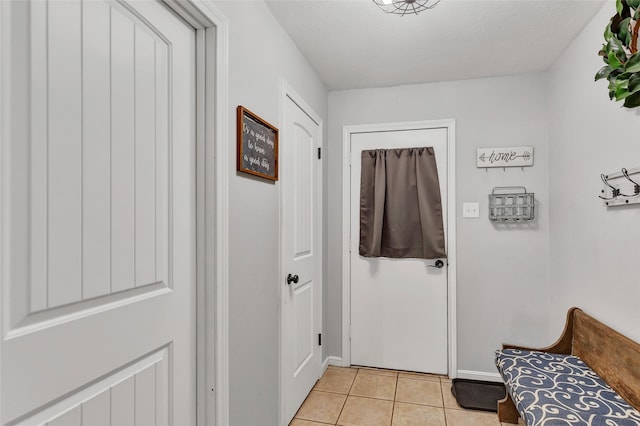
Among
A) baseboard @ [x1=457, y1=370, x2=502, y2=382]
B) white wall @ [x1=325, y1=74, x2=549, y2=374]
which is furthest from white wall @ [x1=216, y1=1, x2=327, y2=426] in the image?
baseboard @ [x1=457, y1=370, x2=502, y2=382]

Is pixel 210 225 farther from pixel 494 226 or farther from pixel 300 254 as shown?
pixel 494 226

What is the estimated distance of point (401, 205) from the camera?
3.06 meters

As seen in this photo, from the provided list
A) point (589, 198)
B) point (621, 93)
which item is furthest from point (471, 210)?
point (621, 93)

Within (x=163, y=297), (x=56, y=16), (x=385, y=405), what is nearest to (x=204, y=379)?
(x=163, y=297)

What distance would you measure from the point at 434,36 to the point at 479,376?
252cm

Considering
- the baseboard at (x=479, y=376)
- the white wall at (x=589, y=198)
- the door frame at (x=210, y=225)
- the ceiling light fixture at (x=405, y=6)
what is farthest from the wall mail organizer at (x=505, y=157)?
the door frame at (x=210, y=225)

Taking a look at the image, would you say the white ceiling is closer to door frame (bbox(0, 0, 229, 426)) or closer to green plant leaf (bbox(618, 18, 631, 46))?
green plant leaf (bbox(618, 18, 631, 46))

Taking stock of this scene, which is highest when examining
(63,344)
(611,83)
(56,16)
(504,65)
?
(504,65)

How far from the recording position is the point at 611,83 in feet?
5.72

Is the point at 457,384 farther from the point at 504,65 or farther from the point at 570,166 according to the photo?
the point at 504,65

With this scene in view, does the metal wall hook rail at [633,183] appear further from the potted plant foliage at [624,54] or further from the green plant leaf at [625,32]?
the green plant leaf at [625,32]

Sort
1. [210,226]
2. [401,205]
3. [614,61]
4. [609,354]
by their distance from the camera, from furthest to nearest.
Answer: [401,205], [609,354], [614,61], [210,226]

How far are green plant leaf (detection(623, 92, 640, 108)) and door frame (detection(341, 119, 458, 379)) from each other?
1.35 metres

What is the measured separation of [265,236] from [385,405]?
1525mm
